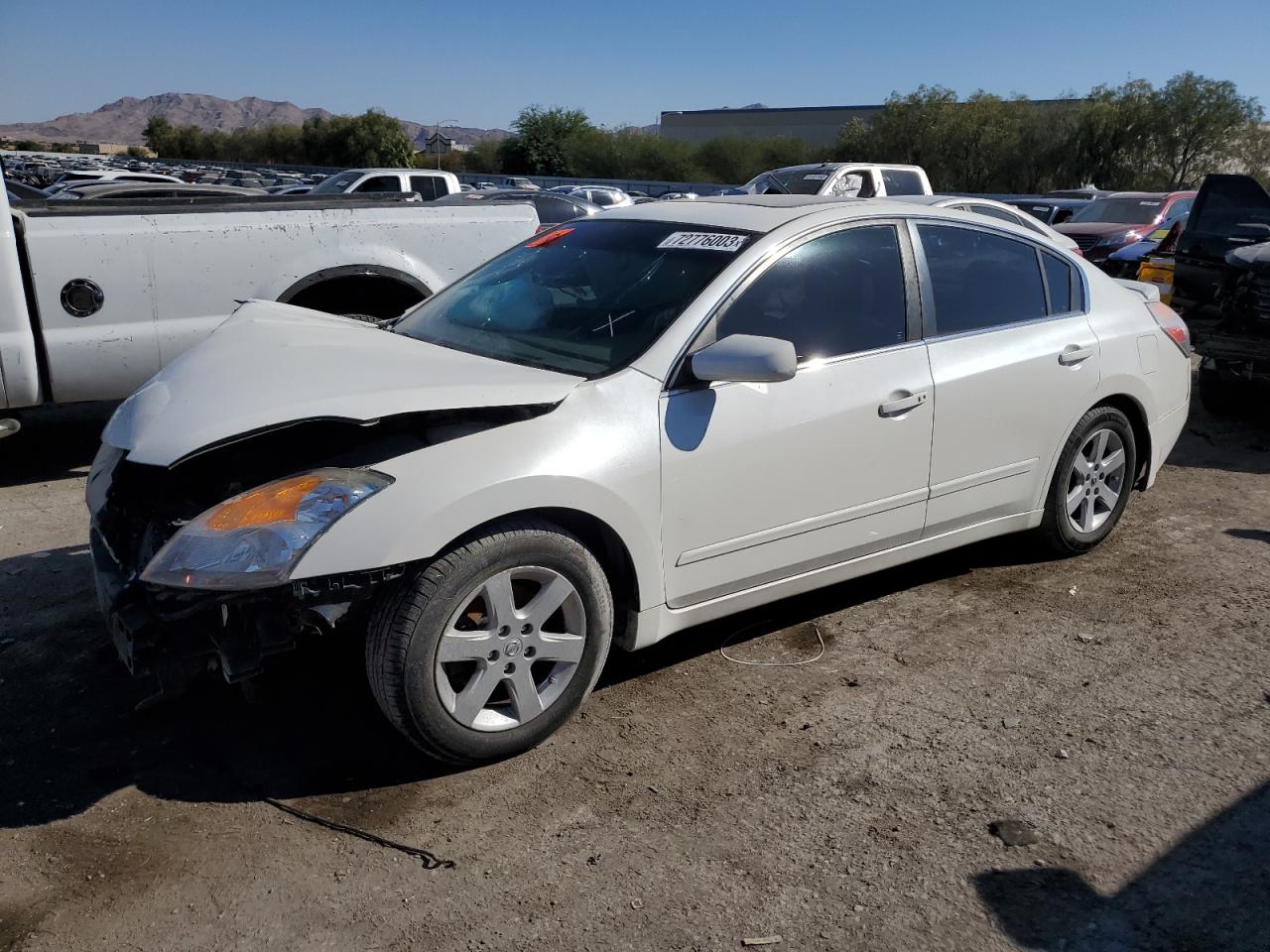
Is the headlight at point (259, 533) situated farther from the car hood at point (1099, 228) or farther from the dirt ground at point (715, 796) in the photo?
the car hood at point (1099, 228)

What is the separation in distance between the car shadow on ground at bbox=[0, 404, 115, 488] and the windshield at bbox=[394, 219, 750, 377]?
131 inches

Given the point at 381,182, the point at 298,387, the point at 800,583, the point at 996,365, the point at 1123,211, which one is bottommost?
the point at 800,583

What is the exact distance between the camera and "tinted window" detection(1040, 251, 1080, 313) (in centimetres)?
473

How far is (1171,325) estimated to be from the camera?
5191mm

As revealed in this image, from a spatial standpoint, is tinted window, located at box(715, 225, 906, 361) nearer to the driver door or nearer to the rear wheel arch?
the driver door

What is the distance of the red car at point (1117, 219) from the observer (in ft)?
53.2

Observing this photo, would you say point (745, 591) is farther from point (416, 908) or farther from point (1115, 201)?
point (1115, 201)

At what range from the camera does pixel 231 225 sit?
621 cm

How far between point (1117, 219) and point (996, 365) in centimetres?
1523

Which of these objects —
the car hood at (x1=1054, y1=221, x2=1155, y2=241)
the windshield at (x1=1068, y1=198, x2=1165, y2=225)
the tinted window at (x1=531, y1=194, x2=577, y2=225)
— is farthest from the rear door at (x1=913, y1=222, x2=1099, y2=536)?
the windshield at (x1=1068, y1=198, x2=1165, y2=225)

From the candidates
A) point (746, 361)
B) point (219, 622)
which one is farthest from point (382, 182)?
point (219, 622)

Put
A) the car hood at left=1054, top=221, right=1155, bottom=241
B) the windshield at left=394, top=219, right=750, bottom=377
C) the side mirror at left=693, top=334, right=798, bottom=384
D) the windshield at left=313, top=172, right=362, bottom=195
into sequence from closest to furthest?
the side mirror at left=693, top=334, right=798, bottom=384 → the windshield at left=394, top=219, right=750, bottom=377 → the car hood at left=1054, top=221, right=1155, bottom=241 → the windshield at left=313, top=172, right=362, bottom=195

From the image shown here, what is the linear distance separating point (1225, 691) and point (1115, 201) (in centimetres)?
1640

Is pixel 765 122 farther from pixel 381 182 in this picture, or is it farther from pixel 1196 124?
pixel 381 182
